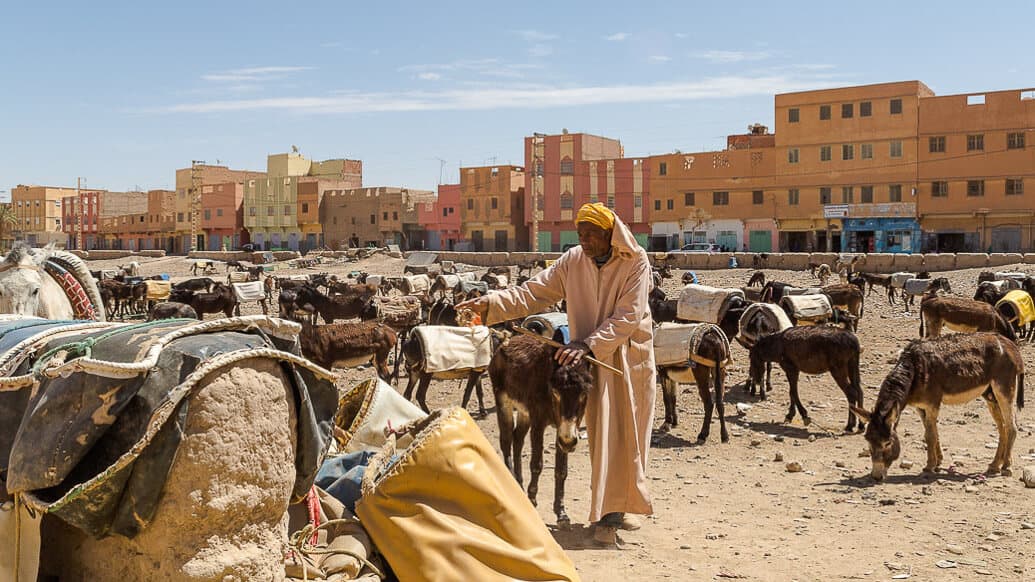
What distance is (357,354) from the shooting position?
12969mm

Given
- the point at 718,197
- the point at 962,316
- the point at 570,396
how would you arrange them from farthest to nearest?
the point at 718,197 < the point at 962,316 < the point at 570,396

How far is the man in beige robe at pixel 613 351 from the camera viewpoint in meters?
5.61

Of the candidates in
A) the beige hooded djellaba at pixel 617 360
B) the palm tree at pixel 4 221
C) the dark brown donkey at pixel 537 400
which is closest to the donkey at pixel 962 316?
the dark brown donkey at pixel 537 400

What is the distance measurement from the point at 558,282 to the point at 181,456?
13.0 ft

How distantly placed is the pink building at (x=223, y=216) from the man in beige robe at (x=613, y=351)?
7876 cm

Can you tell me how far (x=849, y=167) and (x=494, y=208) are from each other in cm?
2497

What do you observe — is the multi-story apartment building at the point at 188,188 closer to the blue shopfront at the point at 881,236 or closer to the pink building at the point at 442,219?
the pink building at the point at 442,219

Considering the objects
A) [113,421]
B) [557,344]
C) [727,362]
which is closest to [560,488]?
[557,344]

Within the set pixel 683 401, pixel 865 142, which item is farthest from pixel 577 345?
pixel 865 142

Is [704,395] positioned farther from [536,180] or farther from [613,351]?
[536,180]

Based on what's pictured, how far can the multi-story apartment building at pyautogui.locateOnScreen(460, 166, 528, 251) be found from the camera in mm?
64938

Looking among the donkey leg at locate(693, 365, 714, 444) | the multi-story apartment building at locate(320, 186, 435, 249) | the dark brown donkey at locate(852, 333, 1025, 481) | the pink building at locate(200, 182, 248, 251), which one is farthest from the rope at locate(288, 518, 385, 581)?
the pink building at locate(200, 182, 248, 251)

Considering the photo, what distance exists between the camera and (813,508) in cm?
691

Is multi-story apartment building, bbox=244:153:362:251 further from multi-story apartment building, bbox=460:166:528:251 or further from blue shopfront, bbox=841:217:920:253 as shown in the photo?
blue shopfront, bbox=841:217:920:253
